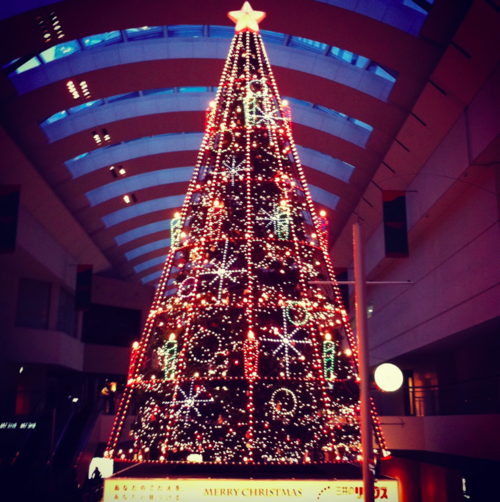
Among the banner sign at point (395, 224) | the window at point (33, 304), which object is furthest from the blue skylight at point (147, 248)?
the banner sign at point (395, 224)

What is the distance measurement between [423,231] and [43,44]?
460 inches

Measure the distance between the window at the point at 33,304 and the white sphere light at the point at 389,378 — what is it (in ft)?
61.2

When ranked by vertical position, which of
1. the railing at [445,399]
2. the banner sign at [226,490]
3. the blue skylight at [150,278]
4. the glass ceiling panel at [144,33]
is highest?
the glass ceiling panel at [144,33]

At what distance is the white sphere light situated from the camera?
25.6 feet

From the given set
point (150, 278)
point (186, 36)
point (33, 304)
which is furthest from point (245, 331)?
point (150, 278)

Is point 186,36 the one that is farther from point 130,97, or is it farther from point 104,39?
point 130,97

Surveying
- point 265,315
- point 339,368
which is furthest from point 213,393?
point 339,368

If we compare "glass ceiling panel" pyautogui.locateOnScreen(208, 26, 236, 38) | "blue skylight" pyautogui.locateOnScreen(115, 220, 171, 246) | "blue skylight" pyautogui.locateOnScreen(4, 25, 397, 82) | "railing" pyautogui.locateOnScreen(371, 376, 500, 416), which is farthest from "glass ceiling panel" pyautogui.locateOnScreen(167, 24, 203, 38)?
"blue skylight" pyautogui.locateOnScreen(115, 220, 171, 246)

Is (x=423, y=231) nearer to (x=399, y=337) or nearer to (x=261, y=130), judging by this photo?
(x=399, y=337)

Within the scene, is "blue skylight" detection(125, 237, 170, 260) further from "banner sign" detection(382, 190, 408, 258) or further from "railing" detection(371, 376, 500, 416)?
"banner sign" detection(382, 190, 408, 258)

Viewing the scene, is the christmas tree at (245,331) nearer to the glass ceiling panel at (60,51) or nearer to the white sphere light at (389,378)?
the white sphere light at (389,378)

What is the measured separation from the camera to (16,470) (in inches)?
605

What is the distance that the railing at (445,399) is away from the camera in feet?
44.0

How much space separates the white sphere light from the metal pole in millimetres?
444
